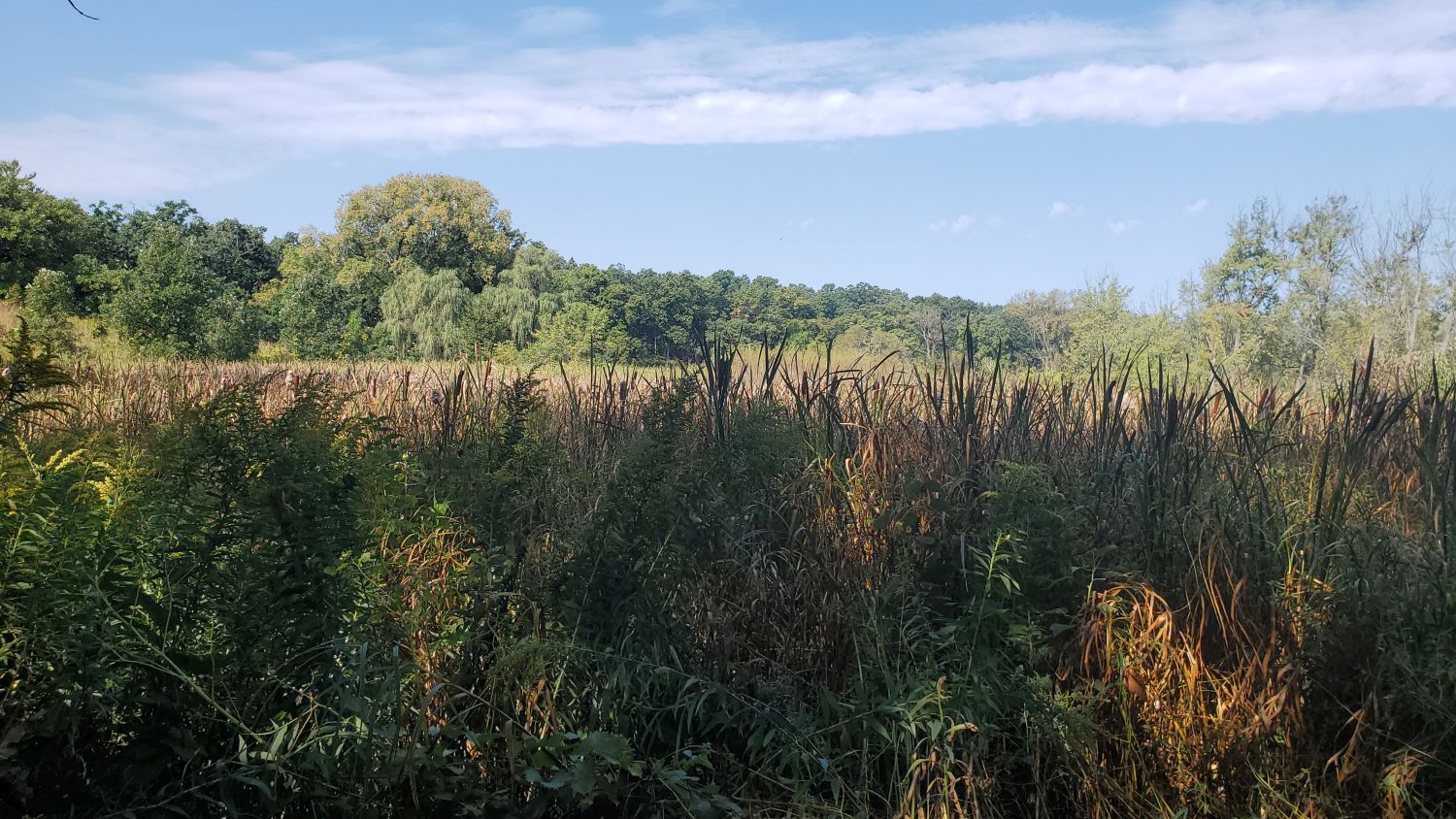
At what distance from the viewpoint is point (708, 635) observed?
2984 mm

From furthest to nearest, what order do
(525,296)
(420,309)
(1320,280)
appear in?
(525,296)
(420,309)
(1320,280)

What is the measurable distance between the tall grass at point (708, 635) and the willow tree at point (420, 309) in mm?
35599

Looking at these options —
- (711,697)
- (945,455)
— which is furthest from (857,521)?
(711,697)

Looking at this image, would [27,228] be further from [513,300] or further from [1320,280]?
[1320,280]

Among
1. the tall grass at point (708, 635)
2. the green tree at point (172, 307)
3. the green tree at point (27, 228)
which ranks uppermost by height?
the green tree at point (27, 228)

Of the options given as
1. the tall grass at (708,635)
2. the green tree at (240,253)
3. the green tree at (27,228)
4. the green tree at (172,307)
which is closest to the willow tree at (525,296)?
the green tree at (172,307)

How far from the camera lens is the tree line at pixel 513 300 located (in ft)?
48.0

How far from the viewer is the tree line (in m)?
14.6

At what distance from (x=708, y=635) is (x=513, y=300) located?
40.6 metres

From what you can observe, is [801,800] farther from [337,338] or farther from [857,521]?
[337,338]

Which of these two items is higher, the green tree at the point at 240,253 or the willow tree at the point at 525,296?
the green tree at the point at 240,253

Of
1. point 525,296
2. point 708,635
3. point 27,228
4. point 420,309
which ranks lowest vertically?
point 708,635

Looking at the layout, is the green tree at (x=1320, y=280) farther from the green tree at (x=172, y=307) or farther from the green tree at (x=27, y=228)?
the green tree at (x=27, y=228)

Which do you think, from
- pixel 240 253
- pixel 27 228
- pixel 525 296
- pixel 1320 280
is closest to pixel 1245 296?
pixel 1320 280
